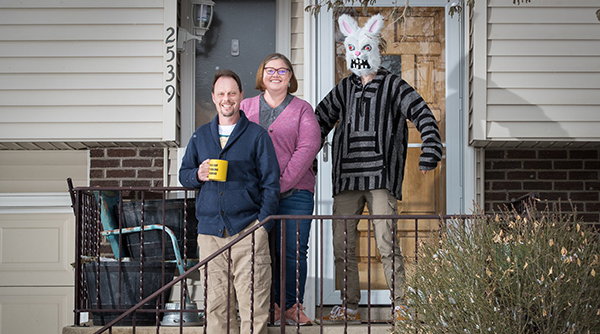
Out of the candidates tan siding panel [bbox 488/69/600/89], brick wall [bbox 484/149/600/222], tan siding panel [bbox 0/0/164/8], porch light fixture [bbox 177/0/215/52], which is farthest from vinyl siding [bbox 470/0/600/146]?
tan siding panel [bbox 0/0/164/8]

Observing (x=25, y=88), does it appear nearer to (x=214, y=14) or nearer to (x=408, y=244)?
(x=214, y=14)

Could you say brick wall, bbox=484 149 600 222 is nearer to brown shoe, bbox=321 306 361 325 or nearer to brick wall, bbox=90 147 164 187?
brown shoe, bbox=321 306 361 325

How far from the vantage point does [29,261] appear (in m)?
6.04

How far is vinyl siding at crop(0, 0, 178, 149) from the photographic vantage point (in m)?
5.48

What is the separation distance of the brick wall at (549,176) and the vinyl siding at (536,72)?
48 cm

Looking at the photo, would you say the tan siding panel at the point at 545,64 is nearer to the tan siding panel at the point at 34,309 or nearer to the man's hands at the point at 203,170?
the man's hands at the point at 203,170

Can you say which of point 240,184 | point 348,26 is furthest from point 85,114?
point 348,26

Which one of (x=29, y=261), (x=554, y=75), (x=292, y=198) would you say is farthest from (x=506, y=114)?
(x=29, y=261)

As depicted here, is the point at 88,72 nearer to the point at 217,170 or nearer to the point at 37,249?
the point at 37,249

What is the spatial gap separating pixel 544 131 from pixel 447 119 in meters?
0.76

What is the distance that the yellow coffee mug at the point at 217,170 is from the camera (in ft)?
12.8

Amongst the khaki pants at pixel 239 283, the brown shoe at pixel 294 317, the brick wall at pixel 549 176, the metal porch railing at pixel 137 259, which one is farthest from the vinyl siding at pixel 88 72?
the brick wall at pixel 549 176

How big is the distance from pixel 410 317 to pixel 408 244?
196cm

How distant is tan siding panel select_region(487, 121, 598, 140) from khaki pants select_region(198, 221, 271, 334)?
2225 millimetres
